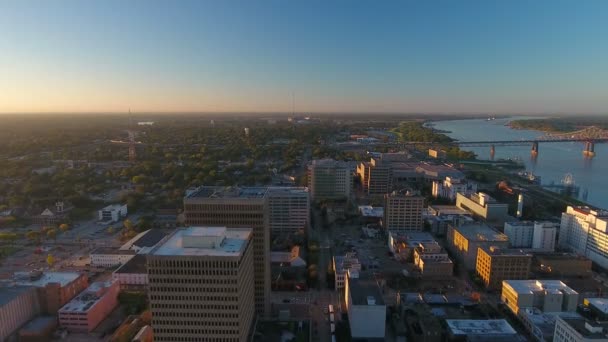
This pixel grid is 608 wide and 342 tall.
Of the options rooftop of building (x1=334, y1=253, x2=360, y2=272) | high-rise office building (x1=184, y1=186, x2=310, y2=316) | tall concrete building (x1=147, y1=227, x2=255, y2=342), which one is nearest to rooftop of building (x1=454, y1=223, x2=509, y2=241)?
rooftop of building (x1=334, y1=253, x2=360, y2=272)

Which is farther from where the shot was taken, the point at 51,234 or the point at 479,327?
the point at 51,234

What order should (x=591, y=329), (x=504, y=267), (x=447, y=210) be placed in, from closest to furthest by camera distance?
(x=591, y=329) < (x=504, y=267) < (x=447, y=210)

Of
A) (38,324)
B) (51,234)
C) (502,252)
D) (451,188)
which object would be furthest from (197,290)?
(451,188)

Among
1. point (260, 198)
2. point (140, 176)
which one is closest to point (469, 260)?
point (260, 198)

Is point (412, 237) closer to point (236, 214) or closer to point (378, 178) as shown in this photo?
point (236, 214)

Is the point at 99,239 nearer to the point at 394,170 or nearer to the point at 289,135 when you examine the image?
the point at 394,170

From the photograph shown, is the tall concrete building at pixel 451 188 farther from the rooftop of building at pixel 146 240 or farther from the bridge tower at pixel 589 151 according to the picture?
the bridge tower at pixel 589 151

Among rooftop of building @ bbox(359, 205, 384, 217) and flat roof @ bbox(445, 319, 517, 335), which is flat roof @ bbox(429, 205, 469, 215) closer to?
rooftop of building @ bbox(359, 205, 384, 217)
